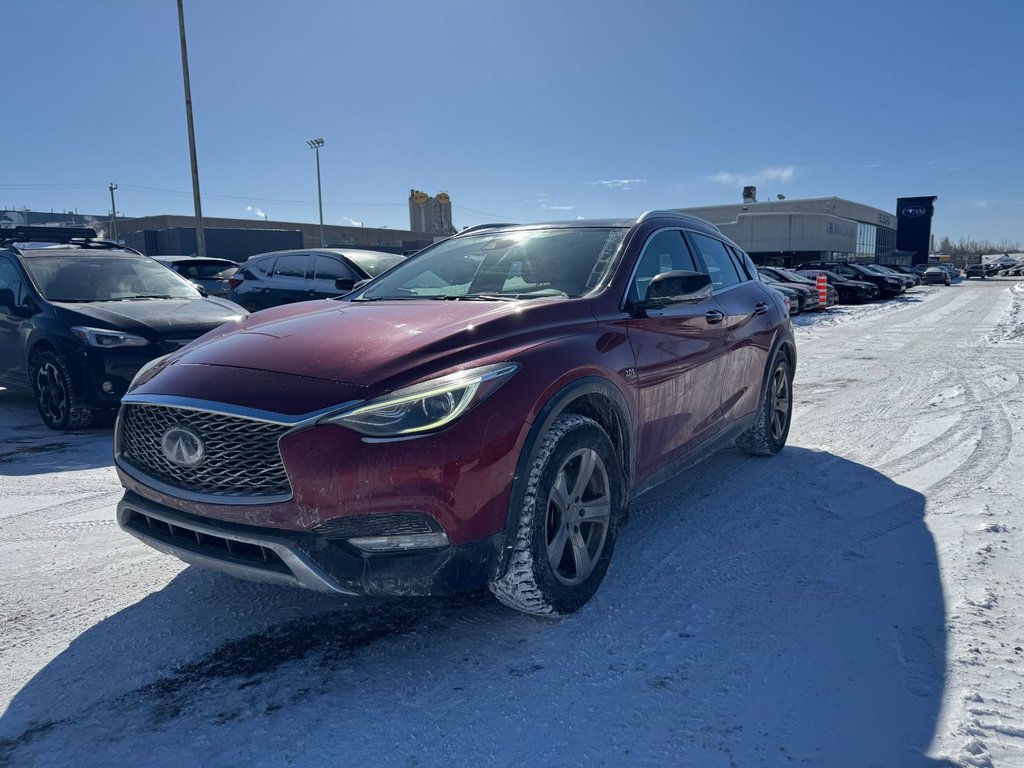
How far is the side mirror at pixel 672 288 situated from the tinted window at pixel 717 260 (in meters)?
0.90

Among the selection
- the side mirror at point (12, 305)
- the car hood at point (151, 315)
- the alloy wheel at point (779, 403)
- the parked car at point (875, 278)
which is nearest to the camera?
the alloy wheel at point (779, 403)

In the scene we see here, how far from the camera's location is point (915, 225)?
82.0 metres

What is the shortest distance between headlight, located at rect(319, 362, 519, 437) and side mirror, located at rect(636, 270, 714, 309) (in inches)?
49.2

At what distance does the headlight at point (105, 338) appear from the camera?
608 cm

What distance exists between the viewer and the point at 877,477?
4793 millimetres

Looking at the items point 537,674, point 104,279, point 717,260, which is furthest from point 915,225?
point 537,674

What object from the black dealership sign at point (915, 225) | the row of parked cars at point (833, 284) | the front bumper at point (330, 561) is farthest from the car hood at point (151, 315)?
the black dealership sign at point (915, 225)

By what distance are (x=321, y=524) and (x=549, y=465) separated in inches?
33.5

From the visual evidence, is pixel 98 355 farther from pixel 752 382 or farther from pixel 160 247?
pixel 160 247

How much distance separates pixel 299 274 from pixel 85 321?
16.5ft

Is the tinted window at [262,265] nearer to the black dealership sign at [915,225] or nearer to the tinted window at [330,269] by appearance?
the tinted window at [330,269]

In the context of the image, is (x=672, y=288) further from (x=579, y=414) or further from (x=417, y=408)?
(x=417, y=408)

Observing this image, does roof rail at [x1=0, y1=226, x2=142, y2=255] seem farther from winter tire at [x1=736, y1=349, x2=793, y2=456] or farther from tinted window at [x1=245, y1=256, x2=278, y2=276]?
winter tire at [x1=736, y1=349, x2=793, y2=456]

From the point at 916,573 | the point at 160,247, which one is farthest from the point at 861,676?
the point at 160,247
